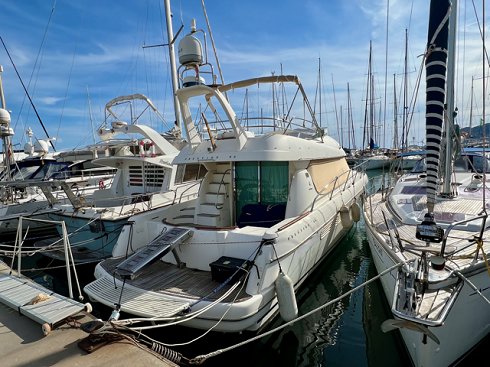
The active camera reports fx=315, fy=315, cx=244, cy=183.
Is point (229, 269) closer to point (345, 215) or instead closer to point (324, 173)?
point (324, 173)

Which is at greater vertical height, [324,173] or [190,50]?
[190,50]

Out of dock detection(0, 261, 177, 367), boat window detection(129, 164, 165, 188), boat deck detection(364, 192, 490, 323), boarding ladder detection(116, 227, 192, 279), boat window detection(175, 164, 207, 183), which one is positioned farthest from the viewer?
boat window detection(129, 164, 165, 188)

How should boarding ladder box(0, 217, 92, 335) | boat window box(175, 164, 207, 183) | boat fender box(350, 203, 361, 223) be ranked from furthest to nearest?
1. boat window box(175, 164, 207, 183)
2. boat fender box(350, 203, 361, 223)
3. boarding ladder box(0, 217, 92, 335)

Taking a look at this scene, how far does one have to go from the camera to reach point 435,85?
5242mm

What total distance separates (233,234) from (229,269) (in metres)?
0.64

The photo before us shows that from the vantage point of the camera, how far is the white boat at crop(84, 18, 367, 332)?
14.7 ft

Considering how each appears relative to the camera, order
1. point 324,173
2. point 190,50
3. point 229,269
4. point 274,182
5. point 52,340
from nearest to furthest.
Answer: point 52,340
point 229,269
point 190,50
point 274,182
point 324,173

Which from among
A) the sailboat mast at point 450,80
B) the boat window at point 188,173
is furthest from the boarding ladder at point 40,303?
the sailboat mast at point 450,80

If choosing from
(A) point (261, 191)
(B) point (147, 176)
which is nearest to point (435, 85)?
(A) point (261, 191)

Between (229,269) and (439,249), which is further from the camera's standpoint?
(229,269)

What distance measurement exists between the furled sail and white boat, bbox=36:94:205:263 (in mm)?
4982

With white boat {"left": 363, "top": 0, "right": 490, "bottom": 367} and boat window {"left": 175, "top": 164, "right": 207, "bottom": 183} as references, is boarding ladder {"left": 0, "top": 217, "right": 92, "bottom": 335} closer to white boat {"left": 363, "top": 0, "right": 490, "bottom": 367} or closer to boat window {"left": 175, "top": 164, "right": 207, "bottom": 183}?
white boat {"left": 363, "top": 0, "right": 490, "bottom": 367}

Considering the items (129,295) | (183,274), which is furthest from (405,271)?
(129,295)

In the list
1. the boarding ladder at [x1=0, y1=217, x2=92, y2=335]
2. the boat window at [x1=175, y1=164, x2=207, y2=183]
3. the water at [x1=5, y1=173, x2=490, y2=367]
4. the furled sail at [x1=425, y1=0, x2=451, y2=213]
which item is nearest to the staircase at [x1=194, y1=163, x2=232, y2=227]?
the water at [x1=5, y1=173, x2=490, y2=367]
